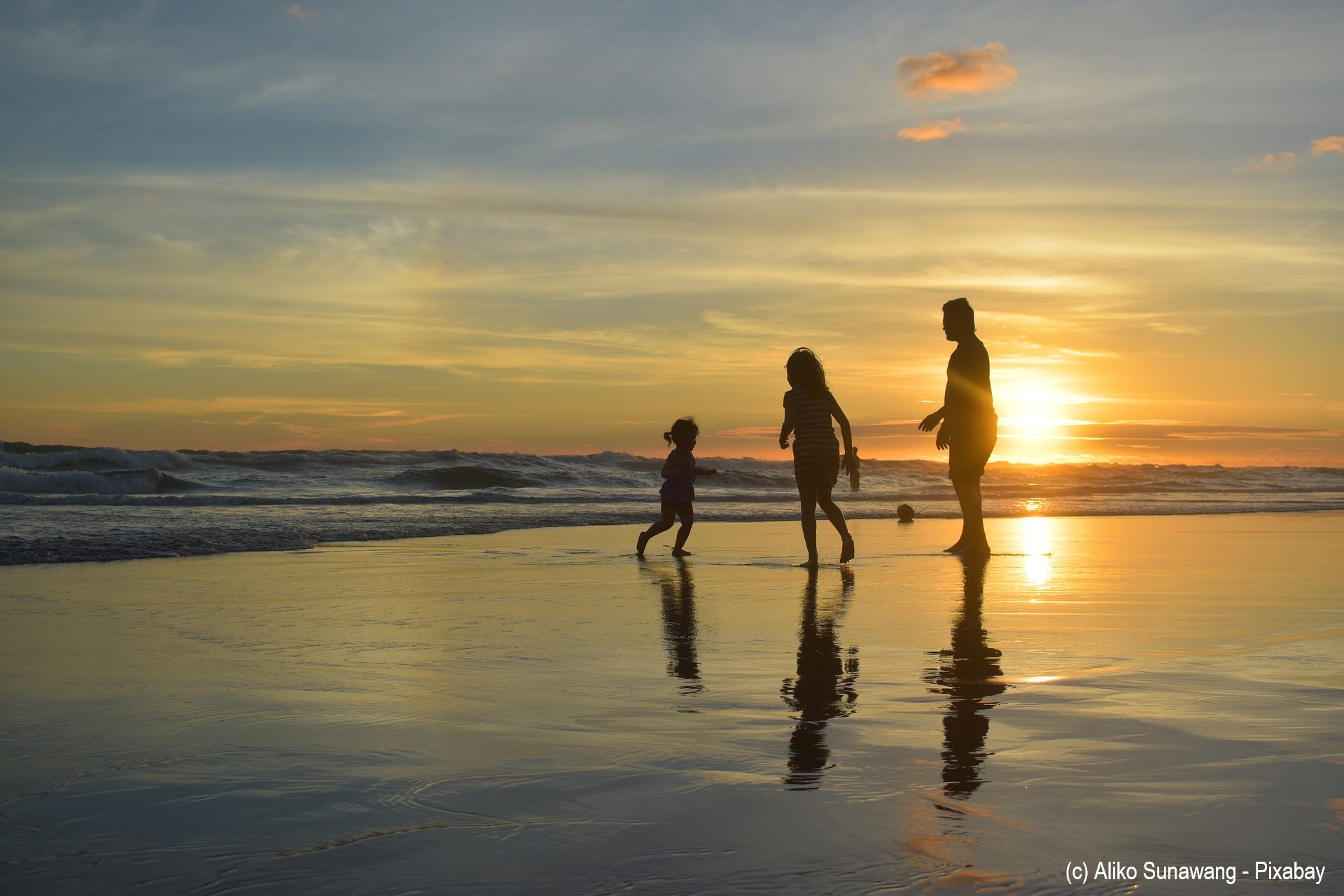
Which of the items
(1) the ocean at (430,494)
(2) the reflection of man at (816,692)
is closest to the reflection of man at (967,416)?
(2) the reflection of man at (816,692)

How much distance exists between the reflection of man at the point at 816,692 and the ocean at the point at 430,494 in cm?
693

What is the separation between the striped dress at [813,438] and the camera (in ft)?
29.7

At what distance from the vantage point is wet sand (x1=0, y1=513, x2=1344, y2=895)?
6.89 feet

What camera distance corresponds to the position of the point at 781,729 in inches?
123

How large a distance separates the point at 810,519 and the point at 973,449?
180 centimetres

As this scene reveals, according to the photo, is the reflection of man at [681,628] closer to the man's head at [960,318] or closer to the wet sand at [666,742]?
the wet sand at [666,742]

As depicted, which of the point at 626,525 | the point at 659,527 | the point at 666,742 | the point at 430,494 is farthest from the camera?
the point at 430,494

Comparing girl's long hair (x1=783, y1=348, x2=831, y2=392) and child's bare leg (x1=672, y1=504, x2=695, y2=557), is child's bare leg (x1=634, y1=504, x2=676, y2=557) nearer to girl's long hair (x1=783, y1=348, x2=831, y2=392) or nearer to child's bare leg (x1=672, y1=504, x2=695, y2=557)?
child's bare leg (x1=672, y1=504, x2=695, y2=557)

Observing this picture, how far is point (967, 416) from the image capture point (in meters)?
9.62

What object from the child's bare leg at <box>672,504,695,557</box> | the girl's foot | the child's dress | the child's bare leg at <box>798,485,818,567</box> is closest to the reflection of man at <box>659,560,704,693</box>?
the child's bare leg at <box>798,485,818,567</box>

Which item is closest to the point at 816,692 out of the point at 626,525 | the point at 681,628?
the point at 681,628

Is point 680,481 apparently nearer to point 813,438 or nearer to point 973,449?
point 813,438

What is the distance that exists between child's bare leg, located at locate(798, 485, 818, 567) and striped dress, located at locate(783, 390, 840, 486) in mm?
78

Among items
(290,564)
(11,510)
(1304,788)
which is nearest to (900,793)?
(1304,788)
